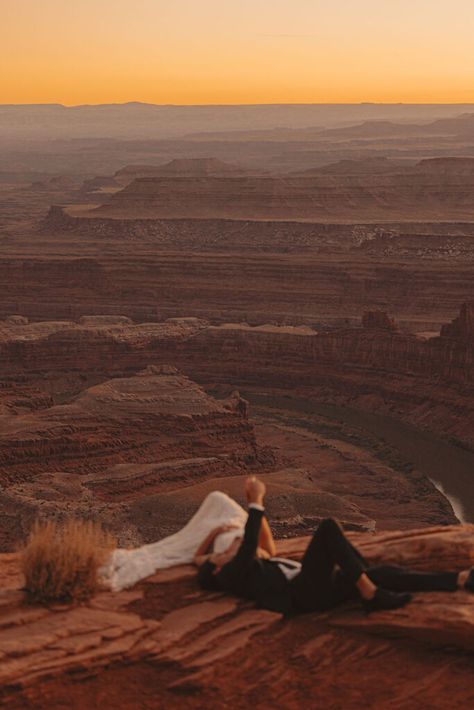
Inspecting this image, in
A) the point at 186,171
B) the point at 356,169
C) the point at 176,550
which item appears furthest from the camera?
the point at 186,171

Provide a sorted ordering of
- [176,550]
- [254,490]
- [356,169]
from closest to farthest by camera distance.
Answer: [254,490], [176,550], [356,169]

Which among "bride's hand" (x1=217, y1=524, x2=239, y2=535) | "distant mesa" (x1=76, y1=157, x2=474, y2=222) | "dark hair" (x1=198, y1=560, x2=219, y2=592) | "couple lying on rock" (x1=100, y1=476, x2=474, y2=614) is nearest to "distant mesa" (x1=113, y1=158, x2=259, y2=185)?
"distant mesa" (x1=76, y1=157, x2=474, y2=222)

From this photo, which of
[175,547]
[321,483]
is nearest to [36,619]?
[175,547]

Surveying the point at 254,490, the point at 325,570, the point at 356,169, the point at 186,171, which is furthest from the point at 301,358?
the point at 186,171

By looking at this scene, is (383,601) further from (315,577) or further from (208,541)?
(208,541)

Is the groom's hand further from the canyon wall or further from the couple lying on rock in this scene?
the canyon wall

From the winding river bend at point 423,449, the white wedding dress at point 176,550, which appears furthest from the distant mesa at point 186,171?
the white wedding dress at point 176,550
